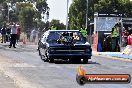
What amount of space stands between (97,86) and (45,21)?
3218 inches

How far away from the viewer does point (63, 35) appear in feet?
65.3

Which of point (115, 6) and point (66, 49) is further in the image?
point (115, 6)

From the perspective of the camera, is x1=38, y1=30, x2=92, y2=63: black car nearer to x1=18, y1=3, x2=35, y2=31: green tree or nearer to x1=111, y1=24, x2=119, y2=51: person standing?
x1=111, y1=24, x2=119, y2=51: person standing

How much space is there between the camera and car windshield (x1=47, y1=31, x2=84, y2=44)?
19750mm

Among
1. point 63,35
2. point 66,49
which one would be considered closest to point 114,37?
point 63,35

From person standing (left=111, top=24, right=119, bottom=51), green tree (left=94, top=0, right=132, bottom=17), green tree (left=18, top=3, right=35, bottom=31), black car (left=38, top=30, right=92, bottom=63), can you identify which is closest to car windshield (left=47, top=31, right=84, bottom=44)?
black car (left=38, top=30, right=92, bottom=63)

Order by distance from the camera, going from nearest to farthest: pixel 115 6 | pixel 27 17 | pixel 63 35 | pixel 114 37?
pixel 63 35 → pixel 114 37 → pixel 115 6 → pixel 27 17

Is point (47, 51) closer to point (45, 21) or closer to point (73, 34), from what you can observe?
point (73, 34)

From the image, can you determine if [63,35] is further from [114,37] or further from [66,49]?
[114,37]

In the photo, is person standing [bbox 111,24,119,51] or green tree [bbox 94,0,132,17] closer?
person standing [bbox 111,24,119,51]

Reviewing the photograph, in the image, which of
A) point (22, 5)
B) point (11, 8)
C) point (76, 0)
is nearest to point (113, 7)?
point (76, 0)

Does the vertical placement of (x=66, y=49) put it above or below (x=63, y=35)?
below

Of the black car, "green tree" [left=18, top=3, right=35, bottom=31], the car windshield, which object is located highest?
"green tree" [left=18, top=3, right=35, bottom=31]

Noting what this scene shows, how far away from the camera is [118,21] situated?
113ft
